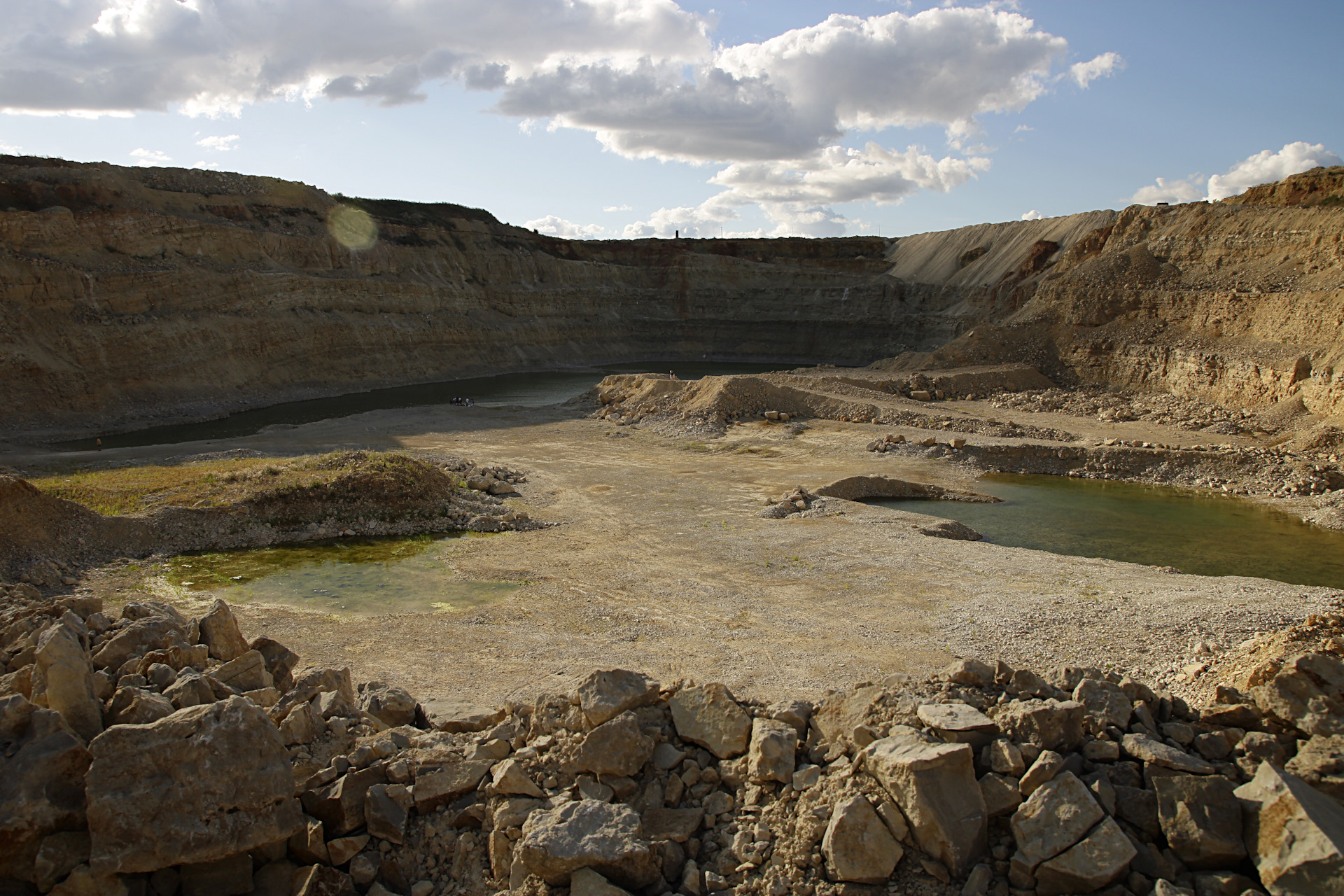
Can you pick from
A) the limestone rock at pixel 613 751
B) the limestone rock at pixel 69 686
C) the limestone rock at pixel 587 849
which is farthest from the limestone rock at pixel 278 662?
the limestone rock at pixel 587 849

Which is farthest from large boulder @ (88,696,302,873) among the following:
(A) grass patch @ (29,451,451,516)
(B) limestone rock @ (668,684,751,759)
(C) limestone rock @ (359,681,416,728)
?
(A) grass patch @ (29,451,451,516)

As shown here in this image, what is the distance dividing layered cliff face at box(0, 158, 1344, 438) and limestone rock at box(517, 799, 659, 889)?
3177 centimetres

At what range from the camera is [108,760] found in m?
5.24

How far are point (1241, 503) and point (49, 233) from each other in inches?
1982

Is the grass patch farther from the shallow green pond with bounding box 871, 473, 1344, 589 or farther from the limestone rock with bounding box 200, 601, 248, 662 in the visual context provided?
the shallow green pond with bounding box 871, 473, 1344, 589

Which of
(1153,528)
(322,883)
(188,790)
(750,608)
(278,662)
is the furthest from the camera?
(1153,528)

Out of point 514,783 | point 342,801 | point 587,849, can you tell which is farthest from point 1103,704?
point 342,801

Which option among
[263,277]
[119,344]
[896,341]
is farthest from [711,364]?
[119,344]

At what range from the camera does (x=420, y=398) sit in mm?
47031

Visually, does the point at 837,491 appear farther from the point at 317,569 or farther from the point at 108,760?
the point at 108,760

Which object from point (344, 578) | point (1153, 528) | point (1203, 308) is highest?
point (1203, 308)

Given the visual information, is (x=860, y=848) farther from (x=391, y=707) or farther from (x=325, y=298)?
(x=325, y=298)

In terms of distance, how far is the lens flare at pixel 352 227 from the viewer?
54.6 metres

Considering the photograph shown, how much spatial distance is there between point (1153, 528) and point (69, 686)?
22172mm
